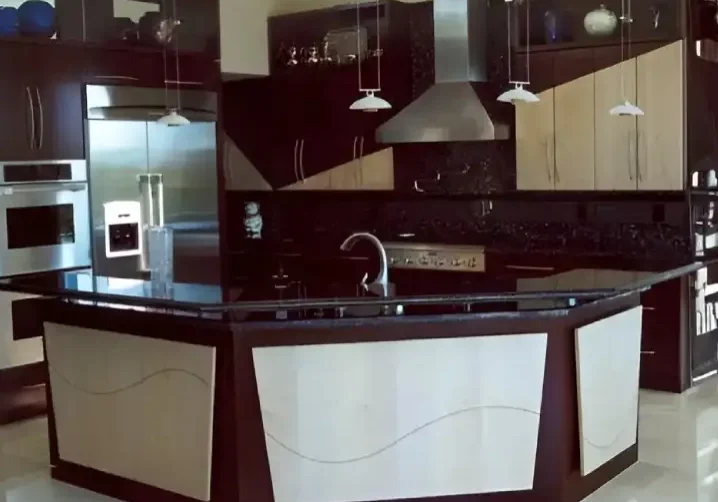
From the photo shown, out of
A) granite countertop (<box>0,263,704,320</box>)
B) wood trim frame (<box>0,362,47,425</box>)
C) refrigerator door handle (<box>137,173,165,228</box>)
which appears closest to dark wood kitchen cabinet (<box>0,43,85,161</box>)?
refrigerator door handle (<box>137,173,165,228</box>)

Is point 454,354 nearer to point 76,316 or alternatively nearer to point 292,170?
point 76,316

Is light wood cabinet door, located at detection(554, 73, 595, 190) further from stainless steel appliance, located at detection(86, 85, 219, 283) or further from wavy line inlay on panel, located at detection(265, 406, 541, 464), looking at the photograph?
wavy line inlay on panel, located at detection(265, 406, 541, 464)

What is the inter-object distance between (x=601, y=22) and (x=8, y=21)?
3.65 m

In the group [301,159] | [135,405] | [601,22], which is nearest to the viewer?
[135,405]

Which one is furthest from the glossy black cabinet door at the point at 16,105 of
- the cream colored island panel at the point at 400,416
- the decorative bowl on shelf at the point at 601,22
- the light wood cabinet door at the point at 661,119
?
the light wood cabinet door at the point at 661,119

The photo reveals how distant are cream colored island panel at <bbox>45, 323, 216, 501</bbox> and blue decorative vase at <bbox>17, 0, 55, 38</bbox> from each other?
2.14m

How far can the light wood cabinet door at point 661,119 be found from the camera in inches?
234

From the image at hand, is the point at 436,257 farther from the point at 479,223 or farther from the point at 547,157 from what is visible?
the point at 547,157

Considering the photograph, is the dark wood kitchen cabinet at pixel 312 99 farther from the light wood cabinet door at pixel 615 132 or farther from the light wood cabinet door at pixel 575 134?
the light wood cabinet door at pixel 615 132

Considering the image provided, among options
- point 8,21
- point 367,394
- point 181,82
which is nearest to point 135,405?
point 367,394

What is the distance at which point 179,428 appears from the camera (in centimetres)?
398

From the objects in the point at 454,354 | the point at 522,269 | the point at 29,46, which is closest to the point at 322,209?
the point at 522,269

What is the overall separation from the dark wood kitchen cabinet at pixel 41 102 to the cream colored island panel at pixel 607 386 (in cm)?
351

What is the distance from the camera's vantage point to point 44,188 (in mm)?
5812
